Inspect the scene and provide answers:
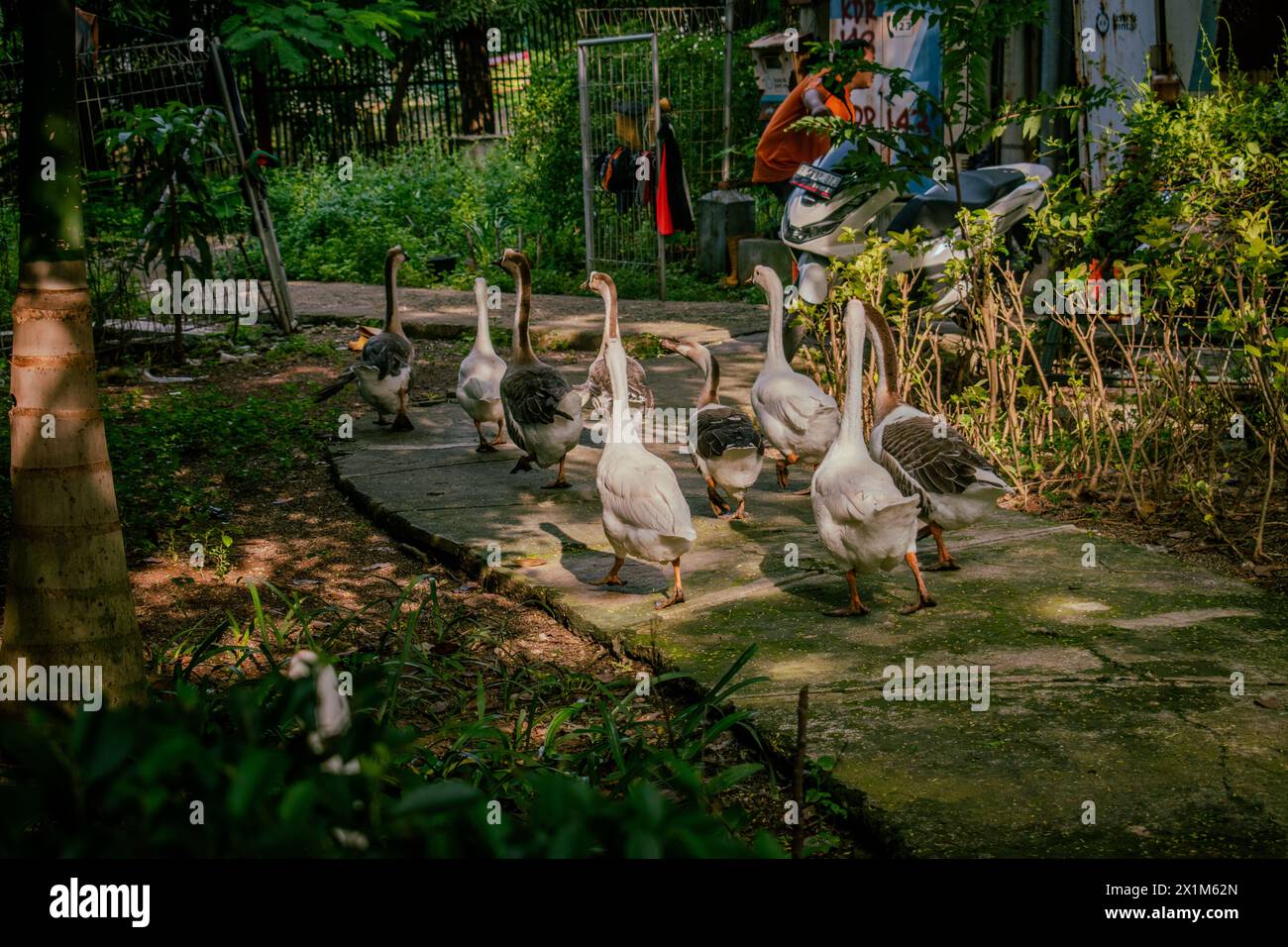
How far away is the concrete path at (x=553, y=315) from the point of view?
11.9 m

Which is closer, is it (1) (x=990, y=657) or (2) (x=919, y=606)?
(1) (x=990, y=657)

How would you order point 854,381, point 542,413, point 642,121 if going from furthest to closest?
point 642,121 < point 542,413 < point 854,381

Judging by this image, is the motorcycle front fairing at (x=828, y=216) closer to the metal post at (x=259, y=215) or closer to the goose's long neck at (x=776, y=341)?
the goose's long neck at (x=776, y=341)

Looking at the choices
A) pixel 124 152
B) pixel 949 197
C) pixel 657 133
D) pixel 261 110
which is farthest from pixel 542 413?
pixel 261 110

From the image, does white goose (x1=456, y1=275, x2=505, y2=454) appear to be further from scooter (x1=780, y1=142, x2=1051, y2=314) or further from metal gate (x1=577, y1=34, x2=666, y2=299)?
metal gate (x1=577, y1=34, x2=666, y2=299)

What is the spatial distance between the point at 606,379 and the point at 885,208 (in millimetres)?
3130

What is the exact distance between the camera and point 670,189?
49.2 ft

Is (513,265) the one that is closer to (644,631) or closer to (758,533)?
(758,533)

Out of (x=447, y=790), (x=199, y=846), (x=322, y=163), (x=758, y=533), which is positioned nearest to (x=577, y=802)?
(x=447, y=790)

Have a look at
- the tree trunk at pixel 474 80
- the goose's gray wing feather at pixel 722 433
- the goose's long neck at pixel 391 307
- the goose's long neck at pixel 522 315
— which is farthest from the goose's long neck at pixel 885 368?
the tree trunk at pixel 474 80

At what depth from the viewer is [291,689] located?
1.82m

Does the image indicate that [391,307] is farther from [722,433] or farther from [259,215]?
[722,433]

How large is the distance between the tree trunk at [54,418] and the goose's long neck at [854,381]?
9.70 feet

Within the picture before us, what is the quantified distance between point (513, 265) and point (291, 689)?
7.09 metres
